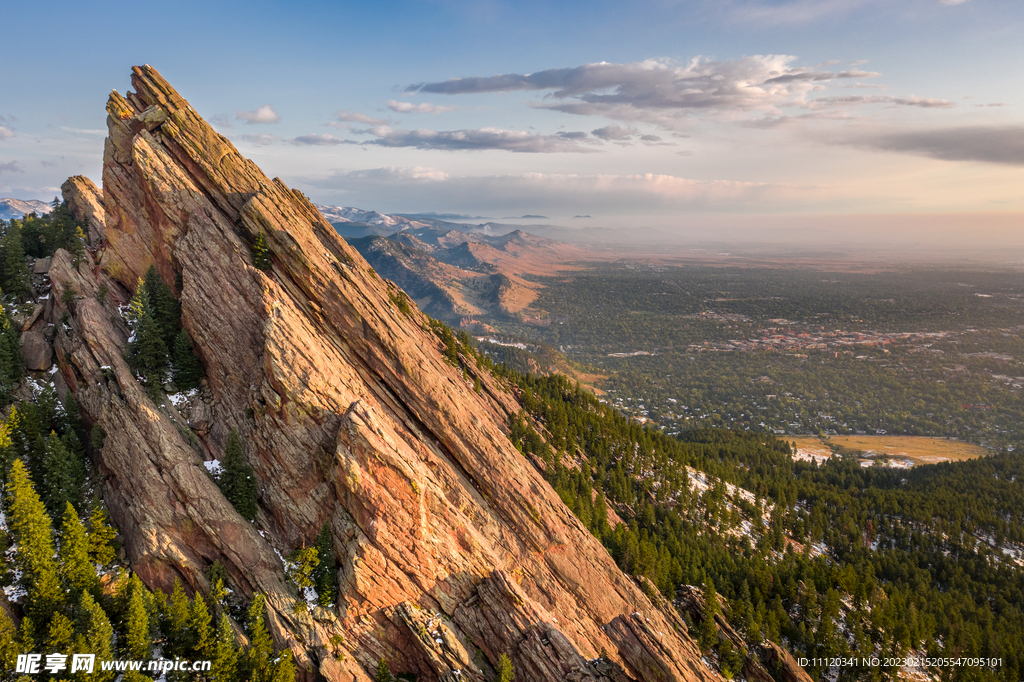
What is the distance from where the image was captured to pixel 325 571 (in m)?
45.8

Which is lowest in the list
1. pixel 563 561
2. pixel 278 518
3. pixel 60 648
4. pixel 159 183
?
pixel 563 561

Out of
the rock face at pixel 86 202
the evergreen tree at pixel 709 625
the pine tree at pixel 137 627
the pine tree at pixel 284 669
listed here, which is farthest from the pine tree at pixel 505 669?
the rock face at pixel 86 202

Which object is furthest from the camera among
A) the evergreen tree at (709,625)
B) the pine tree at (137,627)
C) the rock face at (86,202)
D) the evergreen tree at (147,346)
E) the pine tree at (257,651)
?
the rock face at (86,202)

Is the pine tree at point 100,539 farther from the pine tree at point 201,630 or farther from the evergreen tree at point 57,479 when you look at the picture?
the pine tree at point 201,630

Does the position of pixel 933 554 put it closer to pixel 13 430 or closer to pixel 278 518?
pixel 278 518

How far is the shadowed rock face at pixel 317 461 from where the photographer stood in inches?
1779

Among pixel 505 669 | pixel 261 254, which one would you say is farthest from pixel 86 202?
pixel 505 669

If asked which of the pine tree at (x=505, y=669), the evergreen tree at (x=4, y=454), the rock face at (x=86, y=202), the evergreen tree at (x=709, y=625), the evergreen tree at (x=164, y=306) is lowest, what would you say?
the evergreen tree at (x=709, y=625)

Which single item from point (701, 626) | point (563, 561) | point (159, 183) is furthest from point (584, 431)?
point (159, 183)

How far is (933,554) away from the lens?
419 ft

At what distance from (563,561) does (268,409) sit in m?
38.6

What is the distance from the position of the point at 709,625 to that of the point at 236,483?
66523 mm

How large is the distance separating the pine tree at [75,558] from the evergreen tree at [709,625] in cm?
7384

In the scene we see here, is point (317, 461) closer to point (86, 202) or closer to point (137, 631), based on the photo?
point (137, 631)
